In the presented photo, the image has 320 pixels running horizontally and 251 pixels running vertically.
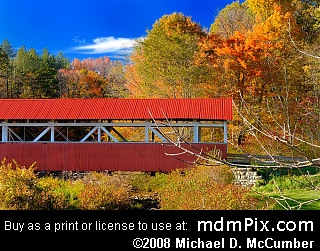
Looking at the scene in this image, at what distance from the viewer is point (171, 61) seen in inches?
925

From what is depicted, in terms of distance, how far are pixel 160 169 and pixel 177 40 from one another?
9815 mm

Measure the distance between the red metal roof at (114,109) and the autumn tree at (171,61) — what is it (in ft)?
18.0

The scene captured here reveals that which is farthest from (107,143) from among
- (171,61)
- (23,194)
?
(171,61)

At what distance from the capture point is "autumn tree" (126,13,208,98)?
22641 millimetres

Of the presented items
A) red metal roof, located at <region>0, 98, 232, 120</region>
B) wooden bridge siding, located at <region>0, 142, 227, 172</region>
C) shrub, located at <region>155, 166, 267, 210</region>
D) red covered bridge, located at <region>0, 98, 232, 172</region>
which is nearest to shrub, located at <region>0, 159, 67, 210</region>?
shrub, located at <region>155, 166, 267, 210</region>

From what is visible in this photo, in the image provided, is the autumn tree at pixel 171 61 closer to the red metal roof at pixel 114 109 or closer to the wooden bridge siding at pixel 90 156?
the red metal roof at pixel 114 109

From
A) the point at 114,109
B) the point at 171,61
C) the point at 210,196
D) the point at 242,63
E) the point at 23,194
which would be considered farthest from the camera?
the point at 171,61

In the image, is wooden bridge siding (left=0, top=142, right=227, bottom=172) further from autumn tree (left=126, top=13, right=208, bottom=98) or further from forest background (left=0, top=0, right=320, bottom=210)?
autumn tree (left=126, top=13, right=208, bottom=98)

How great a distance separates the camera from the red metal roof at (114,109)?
650 inches

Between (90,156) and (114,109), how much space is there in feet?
7.18

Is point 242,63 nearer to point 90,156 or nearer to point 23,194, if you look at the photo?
point 90,156

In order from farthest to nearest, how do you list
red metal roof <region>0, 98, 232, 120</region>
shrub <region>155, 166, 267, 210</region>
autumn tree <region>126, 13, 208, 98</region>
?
autumn tree <region>126, 13, 208, 98</region>, red metal roof <region>0, 98, 232, 120</region>, shrub <region>155, 166, 267, 210</region>

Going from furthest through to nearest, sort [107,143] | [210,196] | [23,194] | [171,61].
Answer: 1. [171,61]
2. [107,143]
3. [23,194]
4. [210,196]

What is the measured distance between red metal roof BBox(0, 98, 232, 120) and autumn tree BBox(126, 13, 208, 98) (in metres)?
5.49
